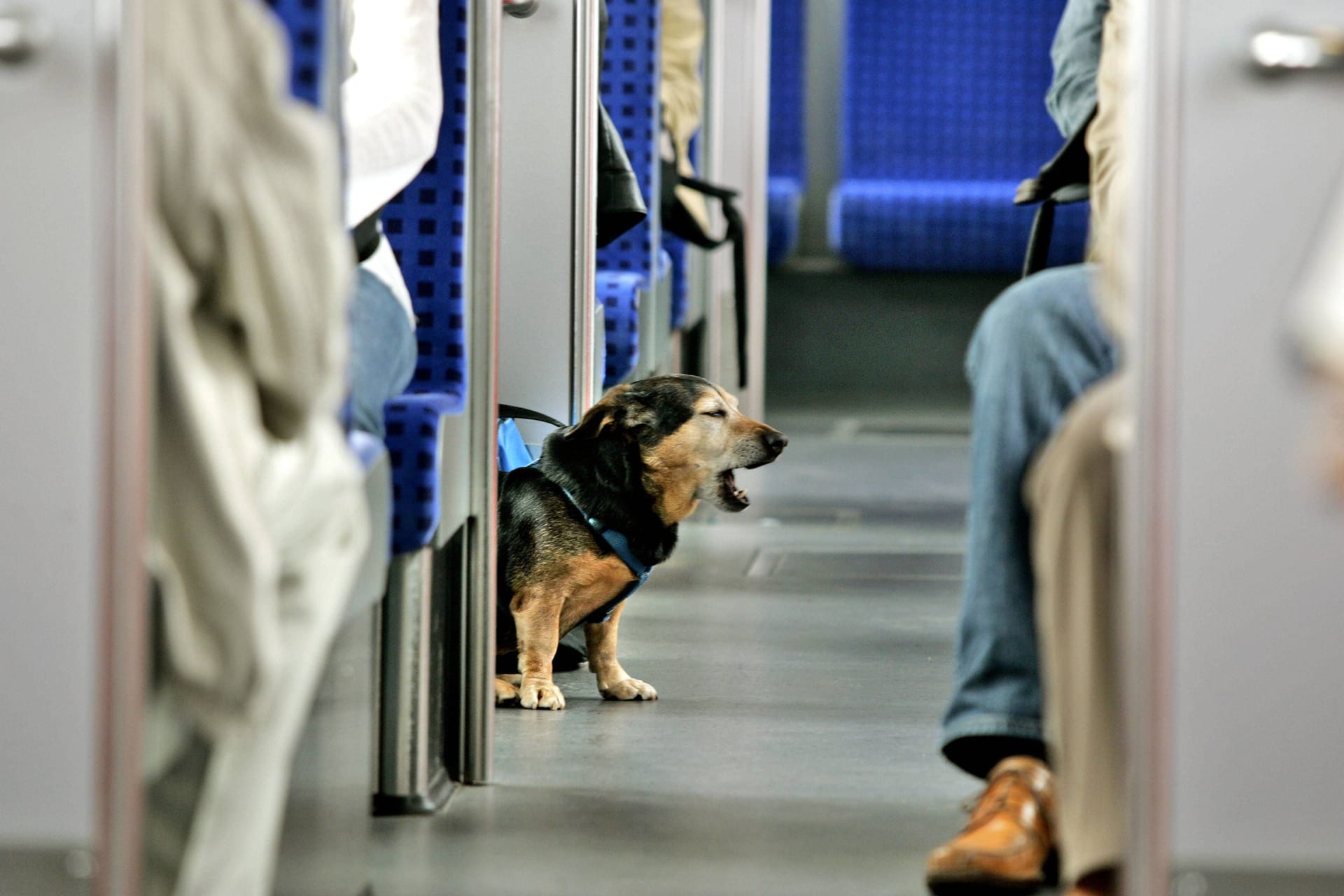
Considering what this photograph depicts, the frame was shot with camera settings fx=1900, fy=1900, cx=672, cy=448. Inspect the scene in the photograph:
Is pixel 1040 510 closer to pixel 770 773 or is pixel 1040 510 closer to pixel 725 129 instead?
pixel 770 773

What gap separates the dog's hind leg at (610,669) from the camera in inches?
126

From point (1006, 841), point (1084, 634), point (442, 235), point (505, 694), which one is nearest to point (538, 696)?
point (505, 694)

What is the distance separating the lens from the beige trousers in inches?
66.5

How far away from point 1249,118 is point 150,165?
87 centimetres

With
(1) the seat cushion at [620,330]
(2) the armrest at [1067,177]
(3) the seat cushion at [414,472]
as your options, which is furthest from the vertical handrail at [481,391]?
(1) the seat cushion at [620,330]

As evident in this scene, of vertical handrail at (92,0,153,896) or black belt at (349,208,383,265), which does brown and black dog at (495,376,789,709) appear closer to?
black belt at (349,208,383,265)

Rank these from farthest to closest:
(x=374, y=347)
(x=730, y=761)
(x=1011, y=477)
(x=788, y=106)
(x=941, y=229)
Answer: (x=788, y=106) → (x=941, y=229) → (x=730, y=761) → (x=374, y=347) → (x=1011, y=477)

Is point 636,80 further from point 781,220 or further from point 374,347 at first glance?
point 781,220

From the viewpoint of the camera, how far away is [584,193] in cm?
354

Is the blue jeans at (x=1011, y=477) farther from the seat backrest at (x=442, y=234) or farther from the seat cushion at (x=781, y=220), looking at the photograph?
the seat cushion at (x=781, y=220)

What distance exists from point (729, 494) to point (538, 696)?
21.1 inches

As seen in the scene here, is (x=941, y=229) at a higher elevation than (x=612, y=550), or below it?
higher

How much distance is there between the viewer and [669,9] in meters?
6.01

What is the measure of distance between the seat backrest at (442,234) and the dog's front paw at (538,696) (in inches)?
29.1
